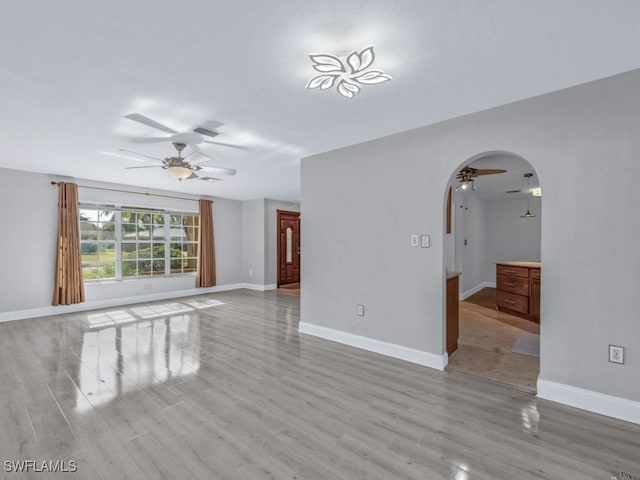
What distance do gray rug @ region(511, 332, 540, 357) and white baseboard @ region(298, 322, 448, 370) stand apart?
110 cm

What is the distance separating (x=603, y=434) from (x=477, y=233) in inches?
259

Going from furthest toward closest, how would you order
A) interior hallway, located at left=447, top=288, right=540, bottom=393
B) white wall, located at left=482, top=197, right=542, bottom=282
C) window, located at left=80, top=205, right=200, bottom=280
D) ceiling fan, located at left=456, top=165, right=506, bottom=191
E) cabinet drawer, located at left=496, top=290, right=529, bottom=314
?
1. white wall, located at left=482, top=197, right=542, bottom=282
2. window, located at left=80, top=205, right=200, bottom=280
3. cabinet drawer, located at left=496, top=290, right=529, bottom=314
4. ceiling fan, located at left=456, top=165, right=506, bottom=191
5. interior hallway, located at left=447, top=288, right=540, bottom=393

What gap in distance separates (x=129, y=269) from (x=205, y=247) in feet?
5.37

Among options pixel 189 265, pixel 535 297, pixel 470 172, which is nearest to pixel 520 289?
pixel 535 297

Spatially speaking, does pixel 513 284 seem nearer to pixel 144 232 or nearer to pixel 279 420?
pixel 279 420

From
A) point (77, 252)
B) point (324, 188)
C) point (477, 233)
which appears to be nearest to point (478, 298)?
point (477, 233)

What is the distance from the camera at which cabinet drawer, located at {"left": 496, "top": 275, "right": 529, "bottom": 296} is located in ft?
15.8

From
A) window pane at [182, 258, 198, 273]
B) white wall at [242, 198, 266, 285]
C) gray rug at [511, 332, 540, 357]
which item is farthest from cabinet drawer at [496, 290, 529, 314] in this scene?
window pane at [182, 258, 198, 273]

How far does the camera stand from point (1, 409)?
2.30 metres

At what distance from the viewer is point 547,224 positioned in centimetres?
248

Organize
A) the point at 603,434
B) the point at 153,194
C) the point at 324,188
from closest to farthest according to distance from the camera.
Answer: the point at 603,434 → the point at 324,188 → the point at 153,194

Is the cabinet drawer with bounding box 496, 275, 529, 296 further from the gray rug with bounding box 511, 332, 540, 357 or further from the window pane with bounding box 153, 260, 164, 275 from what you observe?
the window pane with bounding box 153, 260, 164, 275

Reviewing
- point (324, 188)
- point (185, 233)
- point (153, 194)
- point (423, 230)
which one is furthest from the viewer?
point (185, 233)

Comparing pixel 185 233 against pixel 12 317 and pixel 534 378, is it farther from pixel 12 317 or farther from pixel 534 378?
pixel 534 378
